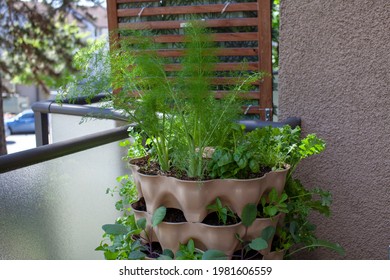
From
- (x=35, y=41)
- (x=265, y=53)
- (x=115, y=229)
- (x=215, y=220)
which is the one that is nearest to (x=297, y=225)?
(x=215, y=220)

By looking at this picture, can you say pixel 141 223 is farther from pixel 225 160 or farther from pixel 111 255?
pixel 225 160

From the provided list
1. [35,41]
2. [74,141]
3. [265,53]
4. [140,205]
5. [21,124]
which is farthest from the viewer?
[21,124]

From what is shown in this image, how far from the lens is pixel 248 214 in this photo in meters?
1.49

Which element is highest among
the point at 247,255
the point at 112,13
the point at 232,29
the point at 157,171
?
the point at 112,13

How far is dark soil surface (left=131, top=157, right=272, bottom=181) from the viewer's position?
61.1 inches

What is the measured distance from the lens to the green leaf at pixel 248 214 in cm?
149

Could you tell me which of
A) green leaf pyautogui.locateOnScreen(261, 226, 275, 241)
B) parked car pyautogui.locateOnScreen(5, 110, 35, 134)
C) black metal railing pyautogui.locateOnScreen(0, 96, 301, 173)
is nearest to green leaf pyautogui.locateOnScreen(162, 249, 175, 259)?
green leaf pyautogui.locateOnScreen(261, 226, 275, 241)

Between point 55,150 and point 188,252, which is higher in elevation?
point 55,150

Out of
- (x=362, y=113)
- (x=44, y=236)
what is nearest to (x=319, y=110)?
(x=362, y=113)

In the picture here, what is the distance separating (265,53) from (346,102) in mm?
717

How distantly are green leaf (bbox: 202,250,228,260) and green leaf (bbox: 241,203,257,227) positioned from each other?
0.10 m

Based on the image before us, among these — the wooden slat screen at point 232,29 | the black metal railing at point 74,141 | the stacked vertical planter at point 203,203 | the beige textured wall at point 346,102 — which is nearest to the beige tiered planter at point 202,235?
the stacked vertical planter at point 203,203

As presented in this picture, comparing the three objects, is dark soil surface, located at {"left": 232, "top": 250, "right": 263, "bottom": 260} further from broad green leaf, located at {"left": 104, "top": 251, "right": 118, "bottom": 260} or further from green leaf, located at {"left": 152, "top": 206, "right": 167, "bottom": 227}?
broad green leaf, located at {"left": 104, "top": 251, "right": 118, "bottom": 260}

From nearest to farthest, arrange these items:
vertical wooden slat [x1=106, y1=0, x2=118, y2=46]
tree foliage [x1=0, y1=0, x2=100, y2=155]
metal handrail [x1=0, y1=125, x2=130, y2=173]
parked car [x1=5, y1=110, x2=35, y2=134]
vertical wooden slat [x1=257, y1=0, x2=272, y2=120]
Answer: metal handrail [x1=0, y1=125, x2=130, y2=173] < vertical wooden slat [x1=257, y1=0, x2=272, y2=120] < vertical wooden slat [x1=106, y1=0, x2=118, y2=46] < tree foliage [x1=0, y1=0, x2=100, y2=155] < parked car [x1=5, y1=110, x2=35, y2=134]
